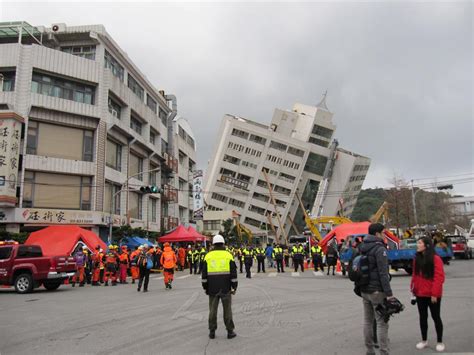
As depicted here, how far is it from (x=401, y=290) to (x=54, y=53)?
2729 centimetres

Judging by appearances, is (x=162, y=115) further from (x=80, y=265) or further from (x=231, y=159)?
(x=231, y=159)

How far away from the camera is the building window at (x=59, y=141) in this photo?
2845 cm

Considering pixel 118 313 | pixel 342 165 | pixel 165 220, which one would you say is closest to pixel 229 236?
pixel 165 220

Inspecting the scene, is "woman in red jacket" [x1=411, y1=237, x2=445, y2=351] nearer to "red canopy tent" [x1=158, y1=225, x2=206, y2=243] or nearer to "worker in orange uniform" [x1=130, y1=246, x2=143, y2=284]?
"worker in orange uniform" [x1=130, y1=246, x2=143, y2=284]

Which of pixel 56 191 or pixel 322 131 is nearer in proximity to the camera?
pixel 56 191

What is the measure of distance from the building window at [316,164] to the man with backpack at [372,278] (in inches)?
2984

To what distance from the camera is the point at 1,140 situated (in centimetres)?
2597

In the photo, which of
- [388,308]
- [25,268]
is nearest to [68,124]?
[25,268]

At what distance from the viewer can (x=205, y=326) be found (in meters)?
8.22

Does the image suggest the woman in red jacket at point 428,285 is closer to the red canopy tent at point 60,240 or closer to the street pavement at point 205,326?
the street pavement at point 205,326

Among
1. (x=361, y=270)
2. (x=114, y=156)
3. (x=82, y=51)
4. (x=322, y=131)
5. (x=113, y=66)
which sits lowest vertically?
(x=361, y=270)

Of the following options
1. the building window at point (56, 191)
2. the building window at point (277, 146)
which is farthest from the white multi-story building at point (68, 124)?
the building window at point (277, 146)

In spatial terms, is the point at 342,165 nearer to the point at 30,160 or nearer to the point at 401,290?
the point at 30,160

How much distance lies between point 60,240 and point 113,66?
16913 millimetres
